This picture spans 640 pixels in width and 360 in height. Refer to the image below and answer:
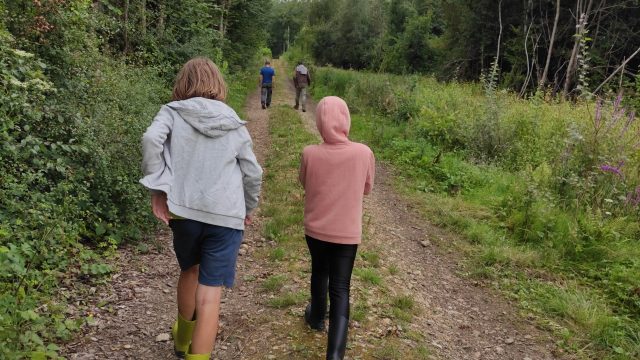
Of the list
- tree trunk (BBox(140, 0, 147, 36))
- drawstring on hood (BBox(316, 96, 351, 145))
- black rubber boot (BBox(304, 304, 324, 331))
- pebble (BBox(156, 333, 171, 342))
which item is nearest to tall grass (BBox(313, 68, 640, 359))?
black rubber boot (BBox(304, 304, 324, 331))

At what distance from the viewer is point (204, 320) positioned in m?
2.92

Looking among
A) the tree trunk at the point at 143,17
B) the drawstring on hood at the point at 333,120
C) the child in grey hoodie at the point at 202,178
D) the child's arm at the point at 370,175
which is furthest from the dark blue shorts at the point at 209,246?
the tree trunk at the point at 143,17

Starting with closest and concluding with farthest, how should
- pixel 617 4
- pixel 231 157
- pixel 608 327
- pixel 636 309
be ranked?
pixel 231 157
pixel 608 327
pixel 636 309
pixel 617 4

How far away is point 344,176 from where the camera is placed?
3.28 m

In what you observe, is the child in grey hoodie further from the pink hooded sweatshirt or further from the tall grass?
the tall grass

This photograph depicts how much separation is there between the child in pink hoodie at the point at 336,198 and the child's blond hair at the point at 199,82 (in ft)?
2.51

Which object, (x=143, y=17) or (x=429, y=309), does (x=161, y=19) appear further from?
(x=429, y=309)

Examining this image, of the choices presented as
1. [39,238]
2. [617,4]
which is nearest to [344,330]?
[39,238]

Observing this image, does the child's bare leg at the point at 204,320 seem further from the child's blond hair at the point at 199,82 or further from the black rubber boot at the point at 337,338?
the child's blond hair at the point at 199,82

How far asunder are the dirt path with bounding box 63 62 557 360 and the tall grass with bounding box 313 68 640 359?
1.57 feet

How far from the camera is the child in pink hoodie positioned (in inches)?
129

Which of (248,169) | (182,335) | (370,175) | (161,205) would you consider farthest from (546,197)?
(161,205)

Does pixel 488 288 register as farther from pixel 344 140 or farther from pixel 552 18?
pixel 552 18

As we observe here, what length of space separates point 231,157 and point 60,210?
1953 millimetres
